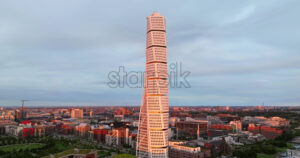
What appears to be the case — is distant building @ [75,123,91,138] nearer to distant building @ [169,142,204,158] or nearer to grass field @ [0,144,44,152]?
grass field @ [0,144,44,152]

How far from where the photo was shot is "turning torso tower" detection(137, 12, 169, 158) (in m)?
47.2

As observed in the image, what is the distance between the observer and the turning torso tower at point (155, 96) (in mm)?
47156

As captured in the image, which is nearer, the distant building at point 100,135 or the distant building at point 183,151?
the distant building at point 183,151

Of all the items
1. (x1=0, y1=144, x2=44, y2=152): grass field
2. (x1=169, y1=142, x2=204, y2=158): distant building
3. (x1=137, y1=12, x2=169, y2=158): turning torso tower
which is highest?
(x1=137, y1=12, x2=169, y2=158): turning torso tower

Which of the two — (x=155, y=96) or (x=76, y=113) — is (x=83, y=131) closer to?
(x=155, y=96)

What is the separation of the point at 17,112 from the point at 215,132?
127570mm

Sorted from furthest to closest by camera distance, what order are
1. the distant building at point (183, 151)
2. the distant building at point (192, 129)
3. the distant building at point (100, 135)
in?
1. the distant building at point (192, 129)
2. the distant building at point (100, 135)
3. the distant building at point (183, 151)

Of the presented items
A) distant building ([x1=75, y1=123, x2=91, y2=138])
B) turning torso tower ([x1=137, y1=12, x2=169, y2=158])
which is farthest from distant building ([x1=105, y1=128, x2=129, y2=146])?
turning torso tower ([x1=137, y1=12, x2=169, y2=158])

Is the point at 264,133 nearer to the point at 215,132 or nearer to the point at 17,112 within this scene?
the point at 215,132

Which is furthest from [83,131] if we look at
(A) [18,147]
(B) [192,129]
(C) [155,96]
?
(C) [155,96]

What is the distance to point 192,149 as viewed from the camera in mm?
50344

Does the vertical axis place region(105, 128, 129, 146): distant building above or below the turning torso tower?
below

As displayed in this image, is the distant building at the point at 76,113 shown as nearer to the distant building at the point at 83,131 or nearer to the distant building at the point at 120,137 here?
the distant building at the point at 83,131

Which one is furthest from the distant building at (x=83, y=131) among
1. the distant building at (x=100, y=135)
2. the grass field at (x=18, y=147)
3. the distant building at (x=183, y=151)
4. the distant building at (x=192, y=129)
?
the distant building at (x=183, y=151)
